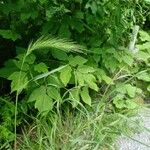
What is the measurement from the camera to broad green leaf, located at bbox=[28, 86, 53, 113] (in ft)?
8.93

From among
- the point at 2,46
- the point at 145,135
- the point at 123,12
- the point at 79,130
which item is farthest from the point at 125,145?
the point at 2,46

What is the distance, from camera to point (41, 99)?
2750 millimetres

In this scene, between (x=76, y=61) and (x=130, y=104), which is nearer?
(x=76, y=61)

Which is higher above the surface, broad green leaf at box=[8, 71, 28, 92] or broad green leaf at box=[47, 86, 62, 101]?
broad green leaf at box=[8, 71, 28, 92]

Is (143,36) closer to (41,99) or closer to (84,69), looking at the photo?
(84,69)

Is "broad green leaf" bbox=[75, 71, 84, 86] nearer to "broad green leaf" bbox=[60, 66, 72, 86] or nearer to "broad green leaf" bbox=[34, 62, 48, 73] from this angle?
"broad green leaf" bbox=[60, 66, 72, 86]

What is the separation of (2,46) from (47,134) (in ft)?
2.97

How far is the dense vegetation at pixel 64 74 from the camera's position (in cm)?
278

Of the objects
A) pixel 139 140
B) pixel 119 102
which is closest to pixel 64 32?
pixel 119 102

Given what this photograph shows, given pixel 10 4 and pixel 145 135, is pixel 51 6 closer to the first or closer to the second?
pixel 10 4

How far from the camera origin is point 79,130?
2.82m

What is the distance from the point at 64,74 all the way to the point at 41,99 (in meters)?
0.24

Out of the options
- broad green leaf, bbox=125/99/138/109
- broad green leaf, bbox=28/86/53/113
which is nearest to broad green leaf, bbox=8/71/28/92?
broad green leaf, bbox=28/86/53/113

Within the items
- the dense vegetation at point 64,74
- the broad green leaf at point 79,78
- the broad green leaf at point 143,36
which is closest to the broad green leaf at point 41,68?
the dense vegetation at point 64,74
